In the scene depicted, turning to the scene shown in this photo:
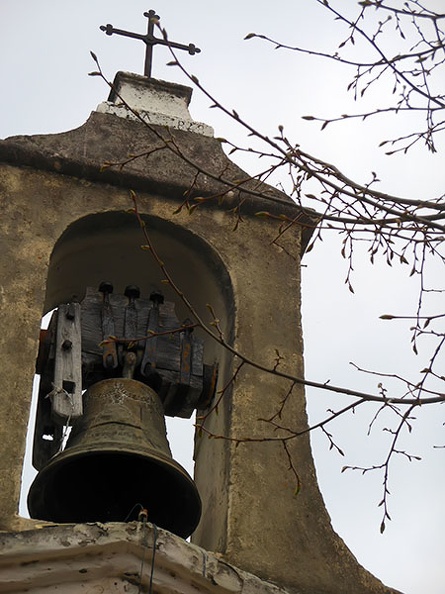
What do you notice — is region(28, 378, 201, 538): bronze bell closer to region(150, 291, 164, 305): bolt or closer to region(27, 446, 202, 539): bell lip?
region(27, 446, 202, 539): bell lip

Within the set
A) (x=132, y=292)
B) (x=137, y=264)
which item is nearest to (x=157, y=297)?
(x=132, y=292)

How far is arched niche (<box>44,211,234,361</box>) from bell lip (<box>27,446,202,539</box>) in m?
0.79

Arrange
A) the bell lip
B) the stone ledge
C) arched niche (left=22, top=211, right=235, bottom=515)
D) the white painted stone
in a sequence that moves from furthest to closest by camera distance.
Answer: the white painted stone, arched niche (left=22, top=211, right=235, bottom=515), the bell lip, the stone ledge

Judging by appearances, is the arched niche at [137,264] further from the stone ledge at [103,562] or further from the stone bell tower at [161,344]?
the stone ledge at [103,562]

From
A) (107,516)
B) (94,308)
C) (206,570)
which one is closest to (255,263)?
(94,308)

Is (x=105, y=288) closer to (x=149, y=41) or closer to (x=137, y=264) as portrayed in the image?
(x=137, y=264)

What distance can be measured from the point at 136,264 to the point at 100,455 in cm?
125

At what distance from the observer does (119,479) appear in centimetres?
608

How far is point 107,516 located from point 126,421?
357 mm

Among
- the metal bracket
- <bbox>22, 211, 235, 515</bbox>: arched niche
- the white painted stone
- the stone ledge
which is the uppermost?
the white painted stone

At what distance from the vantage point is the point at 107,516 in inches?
237

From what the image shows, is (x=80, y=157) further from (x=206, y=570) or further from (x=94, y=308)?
(x=206, y=570)

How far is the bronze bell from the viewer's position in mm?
5922

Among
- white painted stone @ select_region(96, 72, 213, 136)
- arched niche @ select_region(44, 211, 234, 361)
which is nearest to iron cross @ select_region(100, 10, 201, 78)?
white painted stone @ select_region(96, 72, 213, 136)
